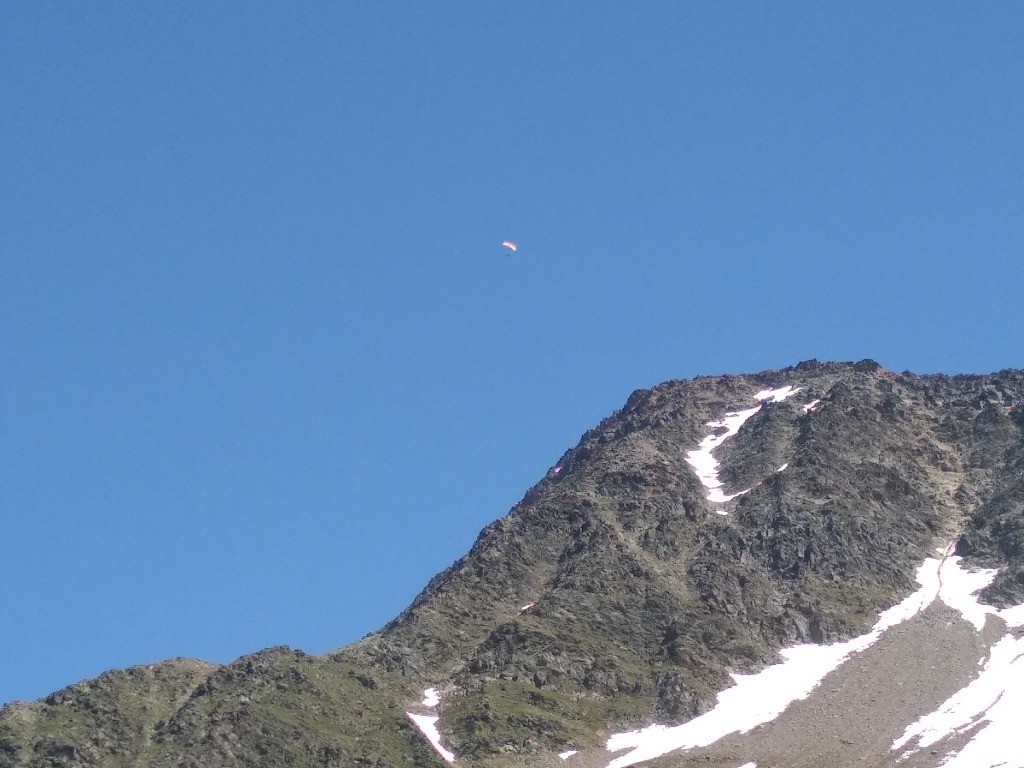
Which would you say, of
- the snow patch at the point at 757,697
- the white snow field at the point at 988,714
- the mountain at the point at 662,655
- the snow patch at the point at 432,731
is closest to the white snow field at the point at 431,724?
the snow patch at the point at 432,731

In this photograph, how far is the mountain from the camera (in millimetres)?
129750

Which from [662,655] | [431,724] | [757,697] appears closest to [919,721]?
[757,697]

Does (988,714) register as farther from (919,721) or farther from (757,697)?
(757,697)

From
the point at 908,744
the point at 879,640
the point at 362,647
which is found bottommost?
the point at 908,744

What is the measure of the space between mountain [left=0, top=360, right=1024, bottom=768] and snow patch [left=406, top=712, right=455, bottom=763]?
12.7 inches

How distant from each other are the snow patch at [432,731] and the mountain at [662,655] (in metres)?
0.32

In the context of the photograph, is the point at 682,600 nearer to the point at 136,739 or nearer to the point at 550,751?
the point at 550,751

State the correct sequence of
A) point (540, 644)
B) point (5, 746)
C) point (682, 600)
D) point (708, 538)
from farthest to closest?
point (708, 538), point (682, 600), point (540, 644), point (5, 746)

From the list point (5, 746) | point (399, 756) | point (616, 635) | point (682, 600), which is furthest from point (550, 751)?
point (5, 746)

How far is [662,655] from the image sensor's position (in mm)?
154000

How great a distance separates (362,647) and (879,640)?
5807cm

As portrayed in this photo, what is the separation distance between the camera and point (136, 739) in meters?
130

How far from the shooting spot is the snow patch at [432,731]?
131500 millimetres

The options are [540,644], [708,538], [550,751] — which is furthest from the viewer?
[708,538]
